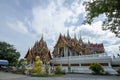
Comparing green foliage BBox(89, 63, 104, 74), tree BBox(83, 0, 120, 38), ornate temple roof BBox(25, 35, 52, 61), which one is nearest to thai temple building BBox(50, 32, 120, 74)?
green foliage BBox(89, 63, 104, 74)

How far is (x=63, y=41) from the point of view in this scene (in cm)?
3828

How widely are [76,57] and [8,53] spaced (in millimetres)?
20961

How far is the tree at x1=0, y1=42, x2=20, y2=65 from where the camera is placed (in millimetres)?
41344

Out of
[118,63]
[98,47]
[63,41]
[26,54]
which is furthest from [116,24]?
[98,47]

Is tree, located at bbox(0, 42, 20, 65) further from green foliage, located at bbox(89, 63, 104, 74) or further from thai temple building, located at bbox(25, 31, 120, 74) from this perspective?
green foliage, located at bbox(89, 63, 104, 74)

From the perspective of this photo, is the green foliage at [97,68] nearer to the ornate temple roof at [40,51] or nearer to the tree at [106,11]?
the ornate temple roof at [40,51]

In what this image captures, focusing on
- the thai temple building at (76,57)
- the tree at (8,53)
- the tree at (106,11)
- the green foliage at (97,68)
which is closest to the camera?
the tree at (106,11)

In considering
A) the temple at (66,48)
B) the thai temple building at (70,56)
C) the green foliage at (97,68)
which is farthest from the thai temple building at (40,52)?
the green foliage at (97,68)

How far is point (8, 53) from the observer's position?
137 ft

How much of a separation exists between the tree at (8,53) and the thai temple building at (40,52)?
4.03 metres

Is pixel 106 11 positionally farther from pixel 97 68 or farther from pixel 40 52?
pixel 40 52

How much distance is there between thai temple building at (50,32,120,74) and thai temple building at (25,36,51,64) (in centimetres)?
184

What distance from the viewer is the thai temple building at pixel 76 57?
26.4m

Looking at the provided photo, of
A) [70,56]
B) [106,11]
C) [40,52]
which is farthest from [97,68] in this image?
[106,11]
